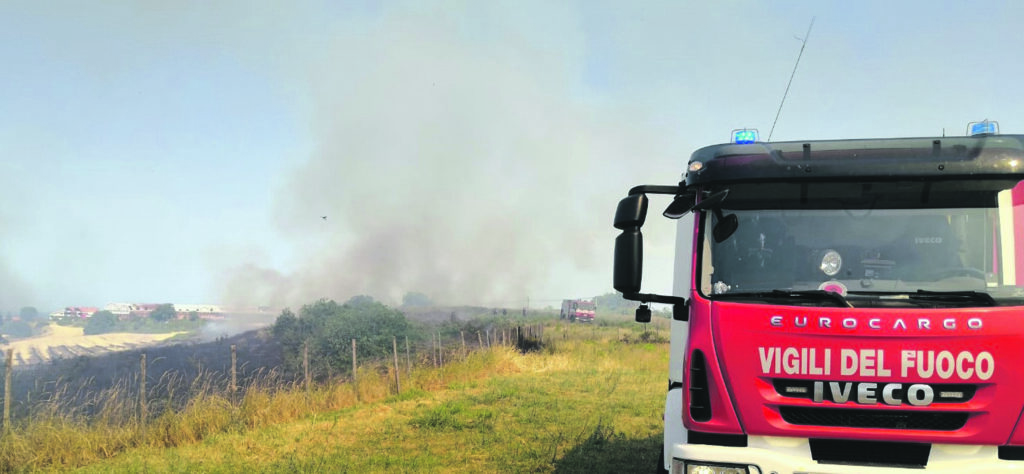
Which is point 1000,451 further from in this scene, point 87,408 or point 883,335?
point 87,408

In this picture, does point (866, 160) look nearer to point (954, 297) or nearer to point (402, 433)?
point (954, 297)

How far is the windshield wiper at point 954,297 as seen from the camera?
3385 millimetres

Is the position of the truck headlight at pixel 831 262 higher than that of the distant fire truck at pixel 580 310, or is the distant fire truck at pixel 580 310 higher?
the truck headlight at pixel 831 262

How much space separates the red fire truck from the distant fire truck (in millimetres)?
68006

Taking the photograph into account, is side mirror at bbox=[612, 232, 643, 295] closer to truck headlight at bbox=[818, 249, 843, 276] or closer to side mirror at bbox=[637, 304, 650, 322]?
side mirror at bbox=[637, 304, 650, 322]

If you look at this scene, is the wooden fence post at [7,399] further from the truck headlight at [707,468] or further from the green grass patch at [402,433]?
the truck headlight at [707,468]

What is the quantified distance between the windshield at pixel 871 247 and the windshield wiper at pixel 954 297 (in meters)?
0.04

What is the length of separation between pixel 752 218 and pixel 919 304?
96 centimetres

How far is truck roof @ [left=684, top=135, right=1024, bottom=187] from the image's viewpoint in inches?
144

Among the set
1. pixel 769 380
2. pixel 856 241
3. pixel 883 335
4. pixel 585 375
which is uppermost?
pixel 856 241

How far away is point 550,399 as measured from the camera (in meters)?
15.2

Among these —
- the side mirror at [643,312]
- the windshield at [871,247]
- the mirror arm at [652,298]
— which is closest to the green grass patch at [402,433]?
the side mirror at [643,312]

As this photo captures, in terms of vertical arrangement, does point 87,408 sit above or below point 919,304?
below

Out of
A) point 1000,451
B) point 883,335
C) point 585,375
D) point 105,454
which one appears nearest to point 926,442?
point 1000,451
